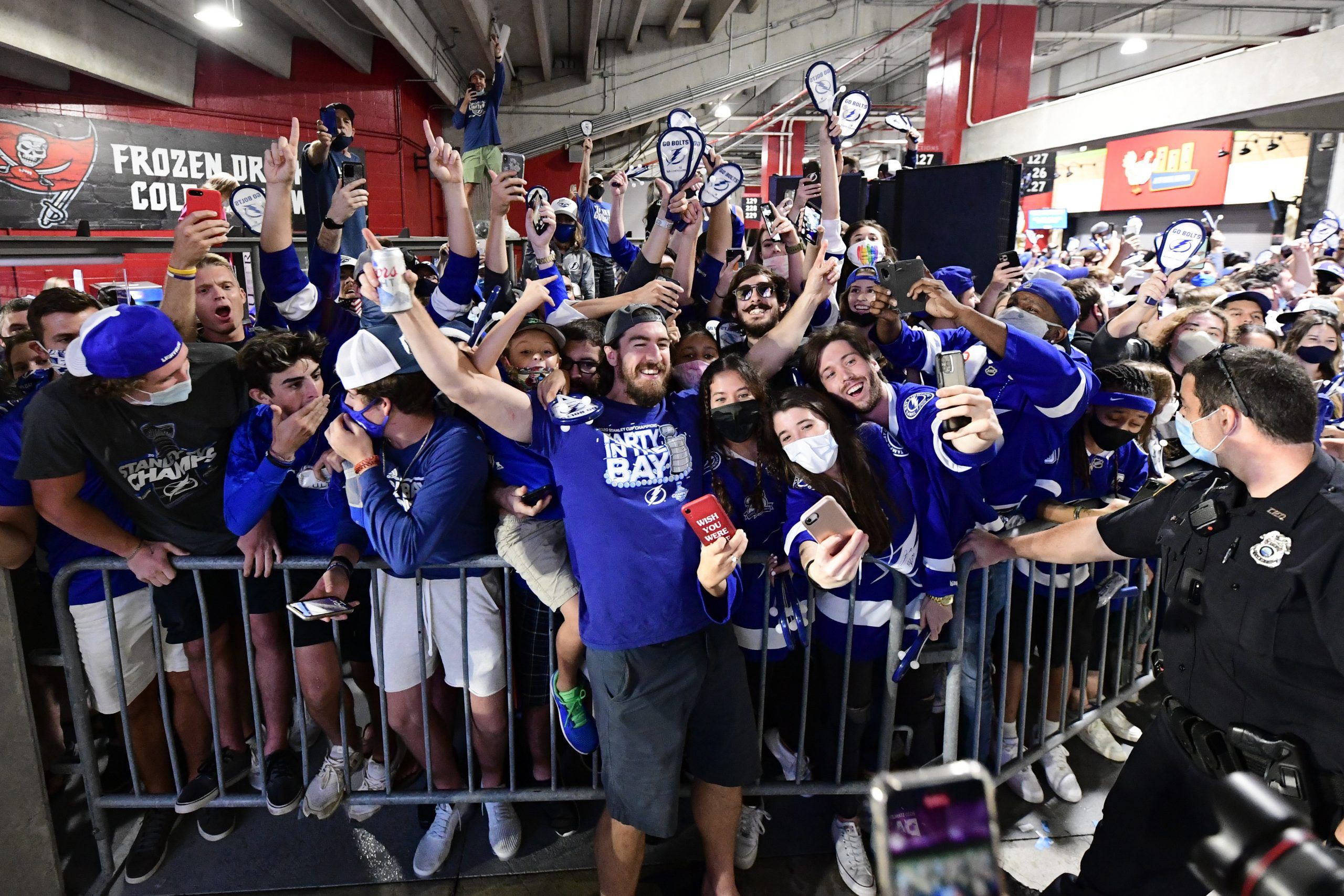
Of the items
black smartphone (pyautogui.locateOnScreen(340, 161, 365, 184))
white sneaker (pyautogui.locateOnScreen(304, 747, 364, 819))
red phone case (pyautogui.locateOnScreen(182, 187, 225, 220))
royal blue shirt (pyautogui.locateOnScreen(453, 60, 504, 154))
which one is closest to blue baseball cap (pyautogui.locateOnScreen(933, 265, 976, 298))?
royal blue shirt (pyautogui.locateOnScreen(453, 60, 504, 154))

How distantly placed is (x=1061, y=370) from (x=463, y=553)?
2.52m

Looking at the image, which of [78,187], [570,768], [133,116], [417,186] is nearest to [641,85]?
[417,186]

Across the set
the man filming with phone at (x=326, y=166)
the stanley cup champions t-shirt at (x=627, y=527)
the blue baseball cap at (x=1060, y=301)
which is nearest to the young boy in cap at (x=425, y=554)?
the stanley cup champions t-shirt at (x=627, y=527)

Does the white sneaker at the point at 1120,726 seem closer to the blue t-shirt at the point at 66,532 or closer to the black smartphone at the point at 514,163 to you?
the black smartphone at the point at 514,163

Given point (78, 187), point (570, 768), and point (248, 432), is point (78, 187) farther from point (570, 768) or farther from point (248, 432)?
point (570, 768)

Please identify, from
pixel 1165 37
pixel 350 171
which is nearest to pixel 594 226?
pixel 350 171

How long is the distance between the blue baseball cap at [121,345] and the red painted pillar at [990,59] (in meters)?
13.1

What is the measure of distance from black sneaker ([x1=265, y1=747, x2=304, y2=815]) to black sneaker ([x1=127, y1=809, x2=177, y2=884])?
0.38m

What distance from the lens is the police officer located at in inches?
74.9

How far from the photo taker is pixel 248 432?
295 centimetres

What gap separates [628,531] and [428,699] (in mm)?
1339

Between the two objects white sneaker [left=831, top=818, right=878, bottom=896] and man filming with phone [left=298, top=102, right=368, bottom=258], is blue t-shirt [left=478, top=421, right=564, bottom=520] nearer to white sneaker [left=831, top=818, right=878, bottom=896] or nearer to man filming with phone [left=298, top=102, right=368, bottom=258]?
white sneaker [left=831, top=818, right=878, bottom=896]

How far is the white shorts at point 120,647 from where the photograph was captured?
113 inches

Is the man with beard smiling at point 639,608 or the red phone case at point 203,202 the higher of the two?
the red phone case at point 203,202
